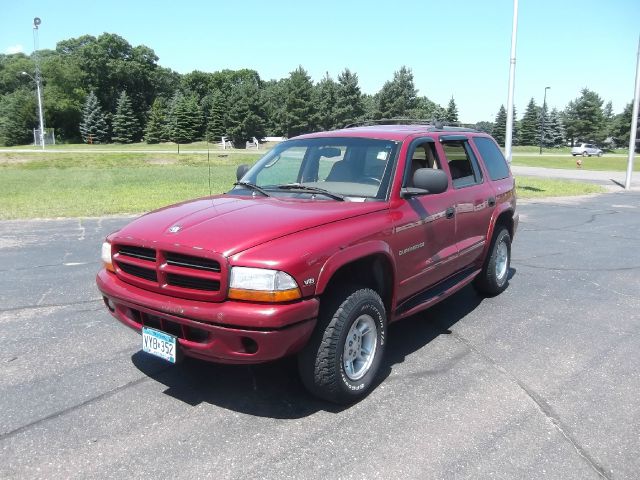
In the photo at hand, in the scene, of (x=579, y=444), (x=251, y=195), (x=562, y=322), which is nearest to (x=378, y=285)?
(x=251, y=195)

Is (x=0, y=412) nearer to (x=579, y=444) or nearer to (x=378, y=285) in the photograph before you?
(x=378, y=285)

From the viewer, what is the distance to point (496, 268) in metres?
5.94

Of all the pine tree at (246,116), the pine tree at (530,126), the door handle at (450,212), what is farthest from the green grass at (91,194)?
the pine tree at (530,126)

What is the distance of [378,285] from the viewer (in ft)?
12.5

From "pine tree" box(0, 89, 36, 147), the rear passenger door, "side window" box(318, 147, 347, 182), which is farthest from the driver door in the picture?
"pine tree" box(0, 89, 36, 147)

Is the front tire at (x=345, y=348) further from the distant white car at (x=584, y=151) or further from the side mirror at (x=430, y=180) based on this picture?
the distant white car at (x=584, y=151)

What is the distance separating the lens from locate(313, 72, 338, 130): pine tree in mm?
67125

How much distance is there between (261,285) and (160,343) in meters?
0.82

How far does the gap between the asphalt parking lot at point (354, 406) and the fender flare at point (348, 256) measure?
91cm

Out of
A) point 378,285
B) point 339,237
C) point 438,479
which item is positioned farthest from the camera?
point 378,285

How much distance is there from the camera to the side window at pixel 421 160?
4.21m

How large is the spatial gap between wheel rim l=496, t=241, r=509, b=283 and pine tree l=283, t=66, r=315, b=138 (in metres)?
62.3

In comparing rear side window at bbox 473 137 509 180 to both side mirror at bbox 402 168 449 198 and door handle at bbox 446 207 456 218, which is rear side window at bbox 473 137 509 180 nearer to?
door handle at bbox 446 207 456 218

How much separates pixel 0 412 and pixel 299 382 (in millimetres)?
1956
